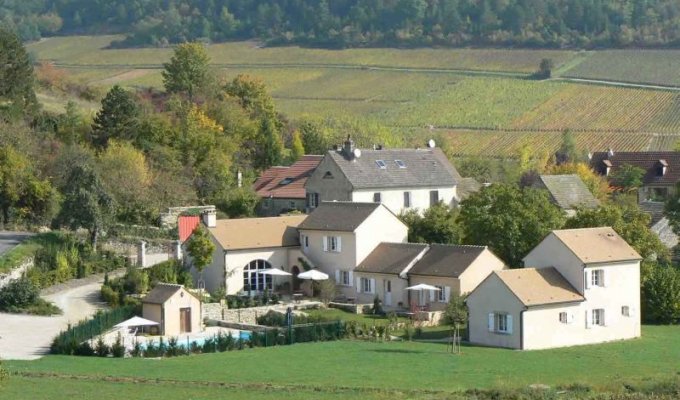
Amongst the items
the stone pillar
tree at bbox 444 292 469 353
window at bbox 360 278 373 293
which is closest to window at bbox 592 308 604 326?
tree at bbox 444 292 469 353

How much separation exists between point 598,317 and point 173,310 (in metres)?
14.9

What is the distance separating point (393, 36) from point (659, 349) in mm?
121556

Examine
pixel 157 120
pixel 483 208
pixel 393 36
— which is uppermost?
pixel 393 36

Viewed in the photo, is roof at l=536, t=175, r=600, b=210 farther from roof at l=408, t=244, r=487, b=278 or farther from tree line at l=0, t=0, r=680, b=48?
tree line at l=0, t=0, r=680, b=48

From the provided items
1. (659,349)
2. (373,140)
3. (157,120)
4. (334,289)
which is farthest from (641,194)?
(659,349)

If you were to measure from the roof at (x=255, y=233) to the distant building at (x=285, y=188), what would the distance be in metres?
9.84

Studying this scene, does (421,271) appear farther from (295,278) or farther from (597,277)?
(597,277)

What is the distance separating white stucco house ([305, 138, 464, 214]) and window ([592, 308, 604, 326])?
19103 mm

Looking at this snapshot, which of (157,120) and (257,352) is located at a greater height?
(157,120)

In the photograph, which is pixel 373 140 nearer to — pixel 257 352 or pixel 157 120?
pixel 157 120

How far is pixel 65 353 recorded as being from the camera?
4775 centimetres

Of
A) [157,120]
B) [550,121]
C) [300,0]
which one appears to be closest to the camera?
A: [157,120]

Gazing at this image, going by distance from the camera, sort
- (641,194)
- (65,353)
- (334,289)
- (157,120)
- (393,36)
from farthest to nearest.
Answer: (393,36)
(641,194)
(157,120)
(334,289)
(65,353)

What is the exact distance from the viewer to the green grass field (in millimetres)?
41031
